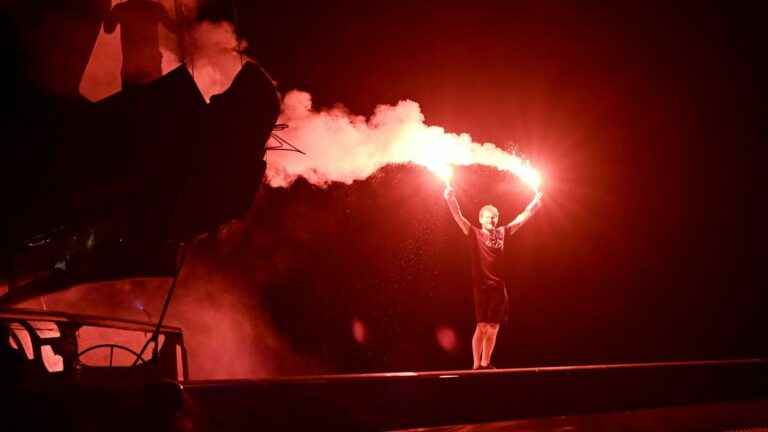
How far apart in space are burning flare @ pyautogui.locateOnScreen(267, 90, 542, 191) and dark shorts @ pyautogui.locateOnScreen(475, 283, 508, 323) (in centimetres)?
238

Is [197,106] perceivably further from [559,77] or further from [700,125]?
[700,125]

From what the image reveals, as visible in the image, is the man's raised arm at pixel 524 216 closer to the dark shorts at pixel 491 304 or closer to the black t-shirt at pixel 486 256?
the black t-shirt at pixel 486 256

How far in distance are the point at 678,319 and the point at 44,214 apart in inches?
500

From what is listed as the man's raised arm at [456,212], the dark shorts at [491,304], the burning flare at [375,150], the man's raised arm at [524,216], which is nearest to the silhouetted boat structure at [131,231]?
the dark shorts at [491,304]

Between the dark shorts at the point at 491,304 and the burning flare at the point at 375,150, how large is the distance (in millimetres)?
2383

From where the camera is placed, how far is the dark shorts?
7203 mm

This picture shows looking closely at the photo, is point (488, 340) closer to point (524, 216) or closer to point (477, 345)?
point (477, 345)

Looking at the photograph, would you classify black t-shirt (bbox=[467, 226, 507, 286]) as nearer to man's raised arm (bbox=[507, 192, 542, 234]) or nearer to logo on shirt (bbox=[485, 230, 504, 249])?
logo on shirt (bbox=[485, 230, 504, 249])

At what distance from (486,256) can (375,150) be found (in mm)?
3149

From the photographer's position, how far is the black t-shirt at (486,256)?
289 inches

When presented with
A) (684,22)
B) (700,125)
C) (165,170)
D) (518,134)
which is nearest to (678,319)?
(700,125)

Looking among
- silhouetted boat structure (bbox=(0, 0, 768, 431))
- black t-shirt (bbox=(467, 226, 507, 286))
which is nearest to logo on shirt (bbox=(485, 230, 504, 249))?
black t-shirt (bbox=(467, 226, 507, 286))

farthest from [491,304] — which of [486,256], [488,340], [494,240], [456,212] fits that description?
[456,212]

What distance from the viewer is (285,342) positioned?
32.7 ft
